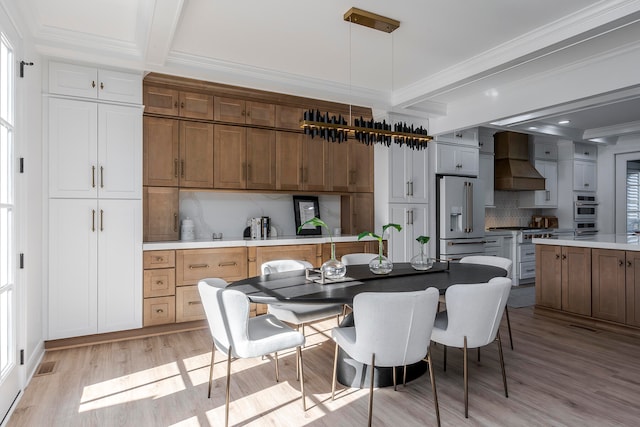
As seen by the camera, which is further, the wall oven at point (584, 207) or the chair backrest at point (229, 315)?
the wall oven at point (584, 207)

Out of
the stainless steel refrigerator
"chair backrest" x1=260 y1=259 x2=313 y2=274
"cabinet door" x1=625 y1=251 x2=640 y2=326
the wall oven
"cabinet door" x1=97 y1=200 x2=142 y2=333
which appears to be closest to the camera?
"chair backrest" x1=260 y1=259 x2=313 y2=274

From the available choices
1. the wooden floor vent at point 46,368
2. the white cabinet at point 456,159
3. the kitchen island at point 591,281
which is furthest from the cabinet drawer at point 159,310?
the kitchen island at point 591,281

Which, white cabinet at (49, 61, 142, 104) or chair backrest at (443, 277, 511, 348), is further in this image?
white cabinet at (49, 61, 142, 104)

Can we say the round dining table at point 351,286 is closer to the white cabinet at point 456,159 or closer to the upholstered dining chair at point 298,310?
the upholstered dining chair at point 298,310

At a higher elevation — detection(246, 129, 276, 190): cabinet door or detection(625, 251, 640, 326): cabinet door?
detection(246, 129, 276, 190): cabinet door

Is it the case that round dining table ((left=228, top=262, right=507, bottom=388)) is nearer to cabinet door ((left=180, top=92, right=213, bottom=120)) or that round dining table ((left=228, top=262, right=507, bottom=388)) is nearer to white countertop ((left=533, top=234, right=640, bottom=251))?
white countertop ((left=533, top=234, right=640, bottom=251))

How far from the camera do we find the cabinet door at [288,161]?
15.2 feet

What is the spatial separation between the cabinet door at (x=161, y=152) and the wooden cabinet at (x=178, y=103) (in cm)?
11

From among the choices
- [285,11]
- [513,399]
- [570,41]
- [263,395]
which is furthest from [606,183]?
→ [263,395]

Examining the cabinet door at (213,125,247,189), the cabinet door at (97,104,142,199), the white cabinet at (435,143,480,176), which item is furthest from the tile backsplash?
the cabinet door at (97,104,142,199)

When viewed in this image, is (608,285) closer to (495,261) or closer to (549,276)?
(549,276)

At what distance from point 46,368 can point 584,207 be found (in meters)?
8.51

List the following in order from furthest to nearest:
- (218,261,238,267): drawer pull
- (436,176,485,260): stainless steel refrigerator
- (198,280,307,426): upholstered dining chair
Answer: (436,176,485,260): stainless steel refrigerator < (218,261,238,267): drawer pull < (198,280,307,426): upholstered dining chair

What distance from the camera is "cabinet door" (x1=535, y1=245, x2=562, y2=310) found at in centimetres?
438
